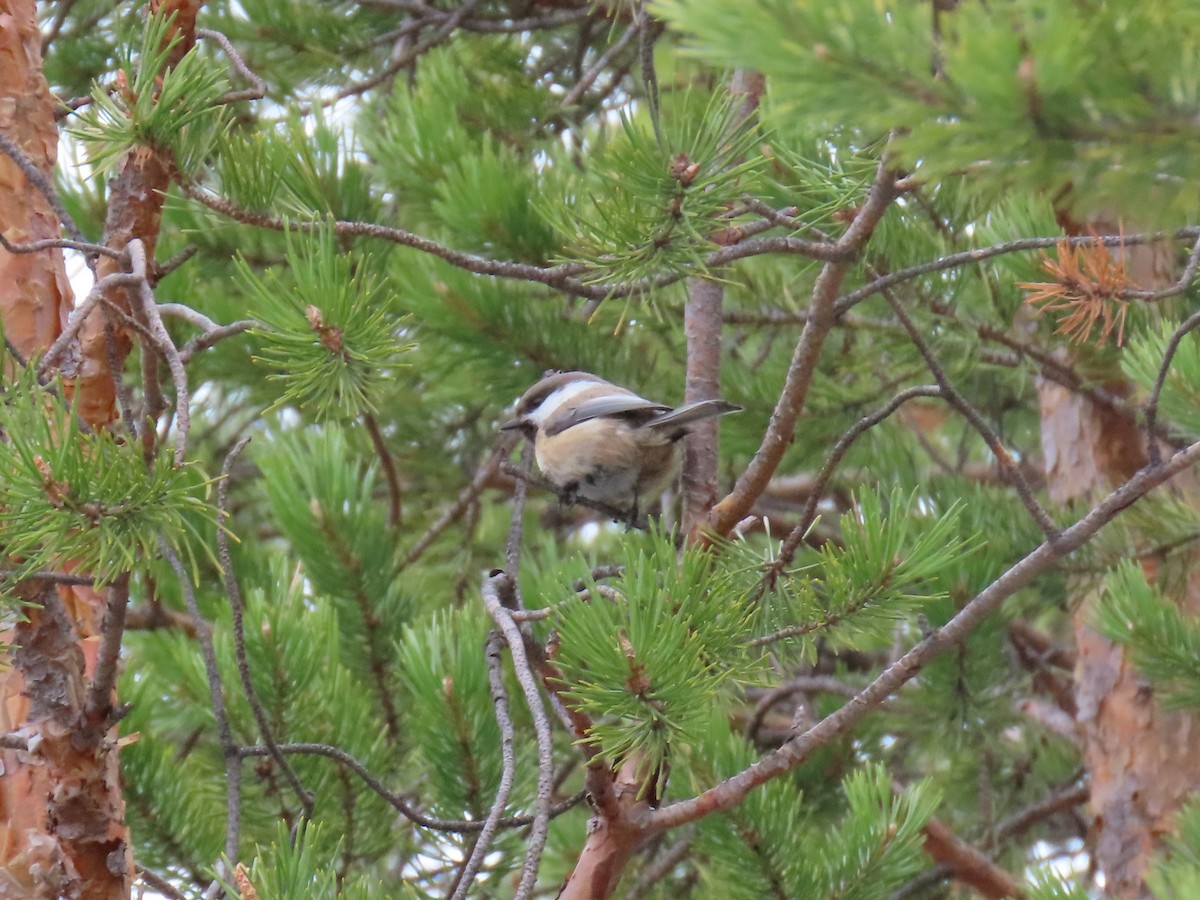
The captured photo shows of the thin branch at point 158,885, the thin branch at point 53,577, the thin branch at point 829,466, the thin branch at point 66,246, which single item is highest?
the thin branch at point 66,246

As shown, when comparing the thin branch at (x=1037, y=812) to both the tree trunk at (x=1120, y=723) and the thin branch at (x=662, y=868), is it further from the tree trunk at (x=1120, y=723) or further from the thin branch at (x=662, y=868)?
the thin branch at (x=662, y=868)

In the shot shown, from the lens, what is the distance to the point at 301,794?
5.76ft

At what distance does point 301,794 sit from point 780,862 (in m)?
0.80

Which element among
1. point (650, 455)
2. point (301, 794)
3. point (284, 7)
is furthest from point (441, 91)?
point (301, 794)

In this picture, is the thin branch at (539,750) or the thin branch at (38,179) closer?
the thin branch at (539,750)

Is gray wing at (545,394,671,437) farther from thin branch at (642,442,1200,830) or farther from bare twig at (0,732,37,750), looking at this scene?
bare twig at (0,732,37,750)

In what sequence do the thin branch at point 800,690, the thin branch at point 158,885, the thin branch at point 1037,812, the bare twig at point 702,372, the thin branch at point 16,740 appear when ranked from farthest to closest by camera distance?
1. the thin branch at point 1037,812
2. the thin branch at point 800,690
3. the bare twig at point 702,372
4. the thin branch at point 158,885
5. the thin branch at point 16,740

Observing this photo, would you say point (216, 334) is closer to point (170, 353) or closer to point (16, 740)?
point (170, 353)

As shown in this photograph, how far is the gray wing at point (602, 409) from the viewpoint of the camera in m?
2.67

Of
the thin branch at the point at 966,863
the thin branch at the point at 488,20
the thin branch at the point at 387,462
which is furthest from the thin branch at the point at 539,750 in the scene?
the thin branch at the point at 488,20

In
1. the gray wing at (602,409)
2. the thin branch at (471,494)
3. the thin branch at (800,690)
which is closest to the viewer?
the gray wing at (602,409)

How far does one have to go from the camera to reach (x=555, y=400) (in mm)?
2998

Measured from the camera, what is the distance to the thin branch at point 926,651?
5.13 ft

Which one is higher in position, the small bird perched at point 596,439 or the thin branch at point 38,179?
the thin branch at point 38,179
